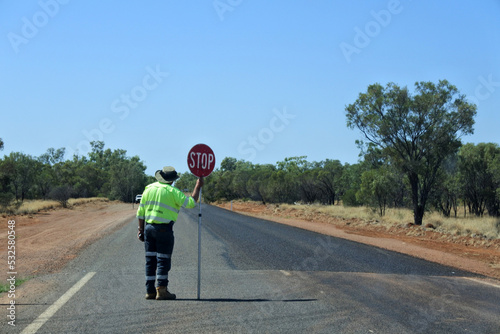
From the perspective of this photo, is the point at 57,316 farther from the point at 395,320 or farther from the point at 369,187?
the point at 369,187

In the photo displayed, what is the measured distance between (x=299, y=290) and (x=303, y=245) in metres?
6.93

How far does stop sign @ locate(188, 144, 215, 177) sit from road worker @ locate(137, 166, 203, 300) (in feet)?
1.98

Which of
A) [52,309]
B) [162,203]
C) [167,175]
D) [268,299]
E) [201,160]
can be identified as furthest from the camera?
[201,160]

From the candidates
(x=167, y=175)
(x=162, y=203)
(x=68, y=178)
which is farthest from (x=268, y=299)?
(x=68, y=178)

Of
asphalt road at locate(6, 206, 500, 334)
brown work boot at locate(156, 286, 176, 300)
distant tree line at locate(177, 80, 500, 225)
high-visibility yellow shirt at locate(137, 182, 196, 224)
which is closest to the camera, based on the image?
asphalt road at locate(6, 206, 500, 334)

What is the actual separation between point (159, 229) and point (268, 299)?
6.11 ft

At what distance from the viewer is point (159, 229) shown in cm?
639

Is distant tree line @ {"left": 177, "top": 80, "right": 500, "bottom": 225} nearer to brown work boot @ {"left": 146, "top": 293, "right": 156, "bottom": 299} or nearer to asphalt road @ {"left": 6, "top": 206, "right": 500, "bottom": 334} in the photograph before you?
asphalt road @ {"left": 6, "top": 206, "right": 500, "bottom": 334}

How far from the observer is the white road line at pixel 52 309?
500 cm

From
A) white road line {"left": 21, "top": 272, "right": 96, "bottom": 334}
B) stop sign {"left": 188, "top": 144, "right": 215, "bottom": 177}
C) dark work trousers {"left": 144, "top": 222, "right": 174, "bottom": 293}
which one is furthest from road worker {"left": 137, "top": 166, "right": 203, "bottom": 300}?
white road line {"left": 21, "top": 272, "right": 96, "bottom": 334}

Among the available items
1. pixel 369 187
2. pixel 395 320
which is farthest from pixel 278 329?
pixel 369 187

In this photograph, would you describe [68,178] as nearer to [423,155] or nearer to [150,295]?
[423,155]

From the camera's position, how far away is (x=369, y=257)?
38.0ft

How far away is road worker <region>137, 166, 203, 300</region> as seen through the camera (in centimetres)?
638
